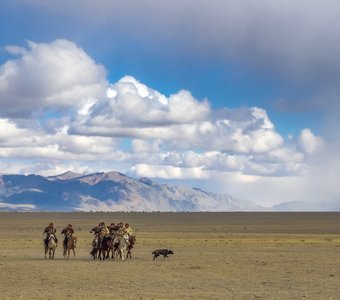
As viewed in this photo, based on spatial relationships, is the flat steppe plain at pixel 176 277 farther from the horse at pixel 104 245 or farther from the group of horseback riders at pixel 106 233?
the group of horseback riders at pixel 106 233

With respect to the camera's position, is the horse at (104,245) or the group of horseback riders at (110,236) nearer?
the group of horseback riders at (110,236)

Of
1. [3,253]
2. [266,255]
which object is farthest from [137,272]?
[3,253]

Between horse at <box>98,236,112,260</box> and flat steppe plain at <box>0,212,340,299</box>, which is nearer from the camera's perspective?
flat steppe plain at <box>0,212,340,299</box>

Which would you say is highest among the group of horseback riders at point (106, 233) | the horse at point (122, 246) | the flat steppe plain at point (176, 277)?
the group of horseback riders at point (106, 233)

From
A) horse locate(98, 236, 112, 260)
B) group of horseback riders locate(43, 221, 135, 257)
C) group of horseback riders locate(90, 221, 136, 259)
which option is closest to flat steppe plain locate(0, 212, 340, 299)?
horse locate(98, 236, 112, 260)

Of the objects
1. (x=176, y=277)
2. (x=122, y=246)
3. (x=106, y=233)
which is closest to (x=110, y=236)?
(x=106, y=233)

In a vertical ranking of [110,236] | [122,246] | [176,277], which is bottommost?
[176,277]

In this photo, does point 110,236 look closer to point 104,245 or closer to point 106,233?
point 106,233

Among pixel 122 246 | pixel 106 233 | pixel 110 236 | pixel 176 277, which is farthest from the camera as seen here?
pixel 106 233

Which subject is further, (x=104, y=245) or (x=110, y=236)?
(x=104, y=245)

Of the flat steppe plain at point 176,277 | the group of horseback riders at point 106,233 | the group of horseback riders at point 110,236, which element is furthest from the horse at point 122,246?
the flat steppe plain at point 176,277

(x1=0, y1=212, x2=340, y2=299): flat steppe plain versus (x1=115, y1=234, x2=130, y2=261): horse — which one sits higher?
(x1=115, y1=234, x2=130, y2=261): horse

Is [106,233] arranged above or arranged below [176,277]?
above

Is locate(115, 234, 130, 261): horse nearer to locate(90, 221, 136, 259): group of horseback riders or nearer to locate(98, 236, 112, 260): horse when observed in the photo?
locate(90, 221, 136, 259): group of horseback riders
